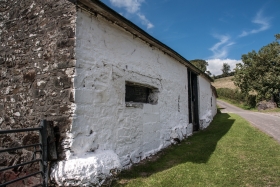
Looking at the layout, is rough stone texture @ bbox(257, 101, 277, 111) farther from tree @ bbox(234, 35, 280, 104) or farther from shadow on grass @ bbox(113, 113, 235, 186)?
shadow on grass @ bbox(113, 113, 235, 186)

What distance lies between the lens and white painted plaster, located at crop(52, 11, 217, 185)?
12.5 feet

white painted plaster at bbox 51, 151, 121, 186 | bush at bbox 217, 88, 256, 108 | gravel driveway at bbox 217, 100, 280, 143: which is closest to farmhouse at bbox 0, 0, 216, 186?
A: white painted plaster at bbox 51, 151, 121, 186

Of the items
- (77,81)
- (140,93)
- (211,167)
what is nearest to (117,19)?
(77,81)

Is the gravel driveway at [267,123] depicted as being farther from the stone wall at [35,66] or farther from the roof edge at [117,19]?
the stone wall at [35,66]

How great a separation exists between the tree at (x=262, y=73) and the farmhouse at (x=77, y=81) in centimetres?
2845

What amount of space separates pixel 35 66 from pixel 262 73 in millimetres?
32503

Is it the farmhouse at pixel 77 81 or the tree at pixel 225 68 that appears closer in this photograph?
the farmhouse at pixel 77 81

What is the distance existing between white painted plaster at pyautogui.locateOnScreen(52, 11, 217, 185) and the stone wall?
22cm

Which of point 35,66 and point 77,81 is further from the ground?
point 35,66

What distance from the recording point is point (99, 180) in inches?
148

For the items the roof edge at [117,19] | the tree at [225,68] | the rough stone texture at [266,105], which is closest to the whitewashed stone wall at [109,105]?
the roof edge at [117,19]

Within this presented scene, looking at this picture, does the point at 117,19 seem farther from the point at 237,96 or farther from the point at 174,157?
the point at 237,96

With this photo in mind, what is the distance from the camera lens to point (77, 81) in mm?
3846

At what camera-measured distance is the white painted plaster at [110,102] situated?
3.82 m
